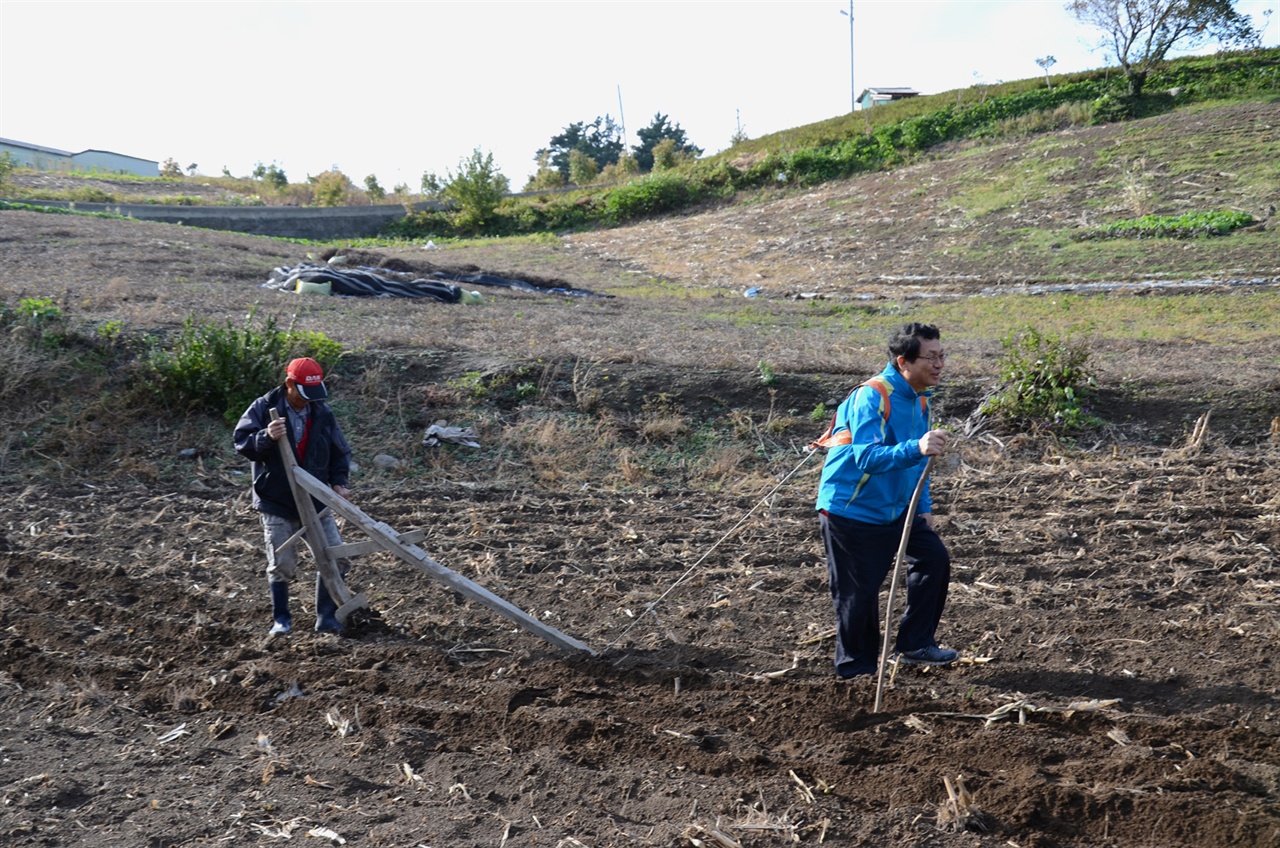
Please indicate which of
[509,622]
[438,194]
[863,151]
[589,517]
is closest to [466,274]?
[589,517]

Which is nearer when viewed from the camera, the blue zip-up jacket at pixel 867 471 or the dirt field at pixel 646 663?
the dirt field at pixel 646 663

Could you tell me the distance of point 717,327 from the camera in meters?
15.0

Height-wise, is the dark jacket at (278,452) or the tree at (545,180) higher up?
the tree at (545,180)

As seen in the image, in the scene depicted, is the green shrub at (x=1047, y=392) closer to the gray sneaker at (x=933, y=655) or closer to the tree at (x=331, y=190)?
the gray sneaker at (x=933, y=655)

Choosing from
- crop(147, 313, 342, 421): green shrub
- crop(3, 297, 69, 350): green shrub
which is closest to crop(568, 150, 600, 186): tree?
crop(3, 297, 69, 350): green shrub

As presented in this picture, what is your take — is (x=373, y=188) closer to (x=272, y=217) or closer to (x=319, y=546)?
(x=272, y=217)

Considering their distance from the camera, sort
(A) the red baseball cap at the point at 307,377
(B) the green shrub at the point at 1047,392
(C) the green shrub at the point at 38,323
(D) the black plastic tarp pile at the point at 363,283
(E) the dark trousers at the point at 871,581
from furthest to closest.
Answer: (D) the black plastic tarp pile at the point at 363,283 < (C) the green shrub at the point at 38,323 < (B) the green shrub at the point at 1047,392 < (A) the red baseball cap at the point at 307,377 < (E) the dark trousers at the point at 871,581

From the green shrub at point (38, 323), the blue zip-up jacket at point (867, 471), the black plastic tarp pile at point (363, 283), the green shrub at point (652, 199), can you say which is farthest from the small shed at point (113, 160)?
the blue zip-up jacket at point (867, 471)

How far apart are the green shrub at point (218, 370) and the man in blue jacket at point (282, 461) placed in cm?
433

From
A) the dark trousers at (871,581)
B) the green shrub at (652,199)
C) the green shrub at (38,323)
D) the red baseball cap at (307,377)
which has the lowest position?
the dark trousers at (871,581)

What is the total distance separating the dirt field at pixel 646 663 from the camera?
13.2 feet

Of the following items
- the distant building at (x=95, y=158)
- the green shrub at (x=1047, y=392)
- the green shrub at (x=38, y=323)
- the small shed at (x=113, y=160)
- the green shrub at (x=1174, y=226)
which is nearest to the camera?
the green shrub at (x=1047, y=392)

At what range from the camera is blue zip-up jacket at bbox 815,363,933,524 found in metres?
4.68

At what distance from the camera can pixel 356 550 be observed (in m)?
5.84
